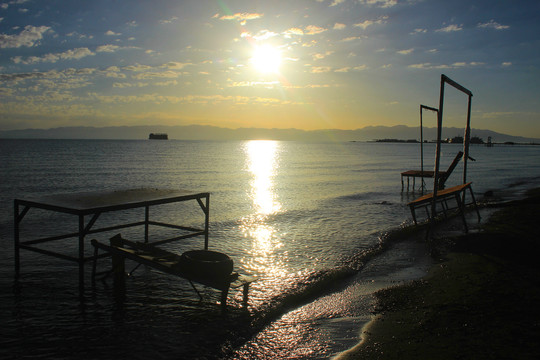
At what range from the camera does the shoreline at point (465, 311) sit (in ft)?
15.9

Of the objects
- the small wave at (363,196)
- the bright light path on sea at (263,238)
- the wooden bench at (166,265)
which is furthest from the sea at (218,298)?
the small wave at (363,196)

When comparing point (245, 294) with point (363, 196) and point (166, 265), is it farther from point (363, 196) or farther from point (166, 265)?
point (363, 196)

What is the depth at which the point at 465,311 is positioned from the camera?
596 cm

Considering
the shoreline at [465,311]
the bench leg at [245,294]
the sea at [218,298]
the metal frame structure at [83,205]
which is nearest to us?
the shoreline at [465,311]

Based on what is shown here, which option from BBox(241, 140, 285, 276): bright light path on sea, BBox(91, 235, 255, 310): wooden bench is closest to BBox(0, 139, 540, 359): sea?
BBox(241, 140, 285, 276): bright light path on sea

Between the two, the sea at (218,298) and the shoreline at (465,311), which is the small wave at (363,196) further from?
the shoreline at (465,311)

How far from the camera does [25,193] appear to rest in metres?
25.5

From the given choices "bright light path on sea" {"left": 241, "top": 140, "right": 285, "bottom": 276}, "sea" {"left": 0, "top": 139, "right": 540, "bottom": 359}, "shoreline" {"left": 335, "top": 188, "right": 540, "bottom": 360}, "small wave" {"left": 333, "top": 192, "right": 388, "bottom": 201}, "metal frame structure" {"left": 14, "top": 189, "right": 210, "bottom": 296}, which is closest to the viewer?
"shoreline" {"left": 335, "top": 188, "right": 540, "bottom": 360}

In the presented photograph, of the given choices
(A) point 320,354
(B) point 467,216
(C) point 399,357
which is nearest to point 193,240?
(A) point 320,354

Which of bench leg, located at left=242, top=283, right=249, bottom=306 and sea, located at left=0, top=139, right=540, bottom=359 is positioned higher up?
bench leg, located at left=242, top=283, right=249, bottom=306

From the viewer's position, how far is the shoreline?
191 inches

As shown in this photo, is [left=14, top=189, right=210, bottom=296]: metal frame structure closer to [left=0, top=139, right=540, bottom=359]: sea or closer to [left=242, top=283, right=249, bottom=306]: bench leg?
[left=0, top=139, right=540, bottom=359]: sea

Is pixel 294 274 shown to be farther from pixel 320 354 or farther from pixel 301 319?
pixel 320 354

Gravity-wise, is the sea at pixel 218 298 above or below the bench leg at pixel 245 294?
below
